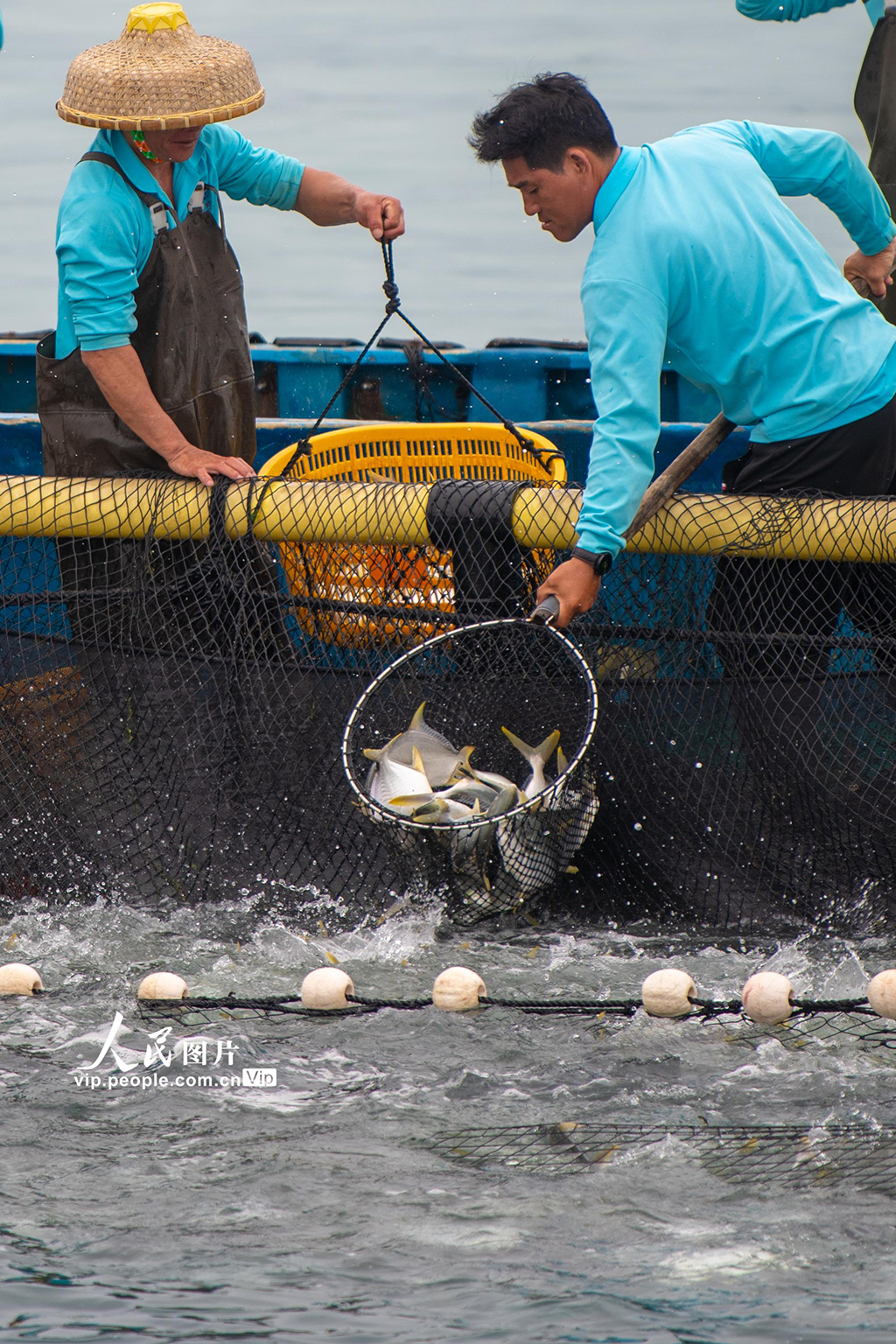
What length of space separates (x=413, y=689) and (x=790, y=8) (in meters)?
3.43

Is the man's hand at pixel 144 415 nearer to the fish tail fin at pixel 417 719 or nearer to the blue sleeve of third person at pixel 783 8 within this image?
the fish tail fin at pixel 417 719

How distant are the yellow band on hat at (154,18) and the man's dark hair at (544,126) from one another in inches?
57.0

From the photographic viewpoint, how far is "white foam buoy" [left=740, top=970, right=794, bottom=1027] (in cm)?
301

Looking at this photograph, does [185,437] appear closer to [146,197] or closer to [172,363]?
[172,363]

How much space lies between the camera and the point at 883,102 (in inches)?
222

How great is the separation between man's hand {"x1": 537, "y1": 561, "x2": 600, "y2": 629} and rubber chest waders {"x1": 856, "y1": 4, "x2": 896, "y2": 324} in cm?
287

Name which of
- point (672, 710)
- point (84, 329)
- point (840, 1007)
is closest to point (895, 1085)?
point (840, 1007)

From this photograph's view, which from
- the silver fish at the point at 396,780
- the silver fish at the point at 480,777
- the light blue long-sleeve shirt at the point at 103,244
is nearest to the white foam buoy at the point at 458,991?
the silver fish at the point at 396,780

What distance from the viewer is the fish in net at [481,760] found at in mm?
3732

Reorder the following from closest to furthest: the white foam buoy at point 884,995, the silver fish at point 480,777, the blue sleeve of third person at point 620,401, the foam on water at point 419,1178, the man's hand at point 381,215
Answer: the foam on water at point 419,1178 < the white foam buoy at point 884,995 < the blue sleeve of third person at point 620,401 < the silver fish at point 480,777 < the man's hand at point 381,215

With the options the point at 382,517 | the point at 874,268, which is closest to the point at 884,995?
the point at 382,517

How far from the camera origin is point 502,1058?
126 inches

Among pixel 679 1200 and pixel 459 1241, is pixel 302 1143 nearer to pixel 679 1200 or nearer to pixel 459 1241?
pixel 459 1241

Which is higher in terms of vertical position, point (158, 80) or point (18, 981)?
point (158, 80)
